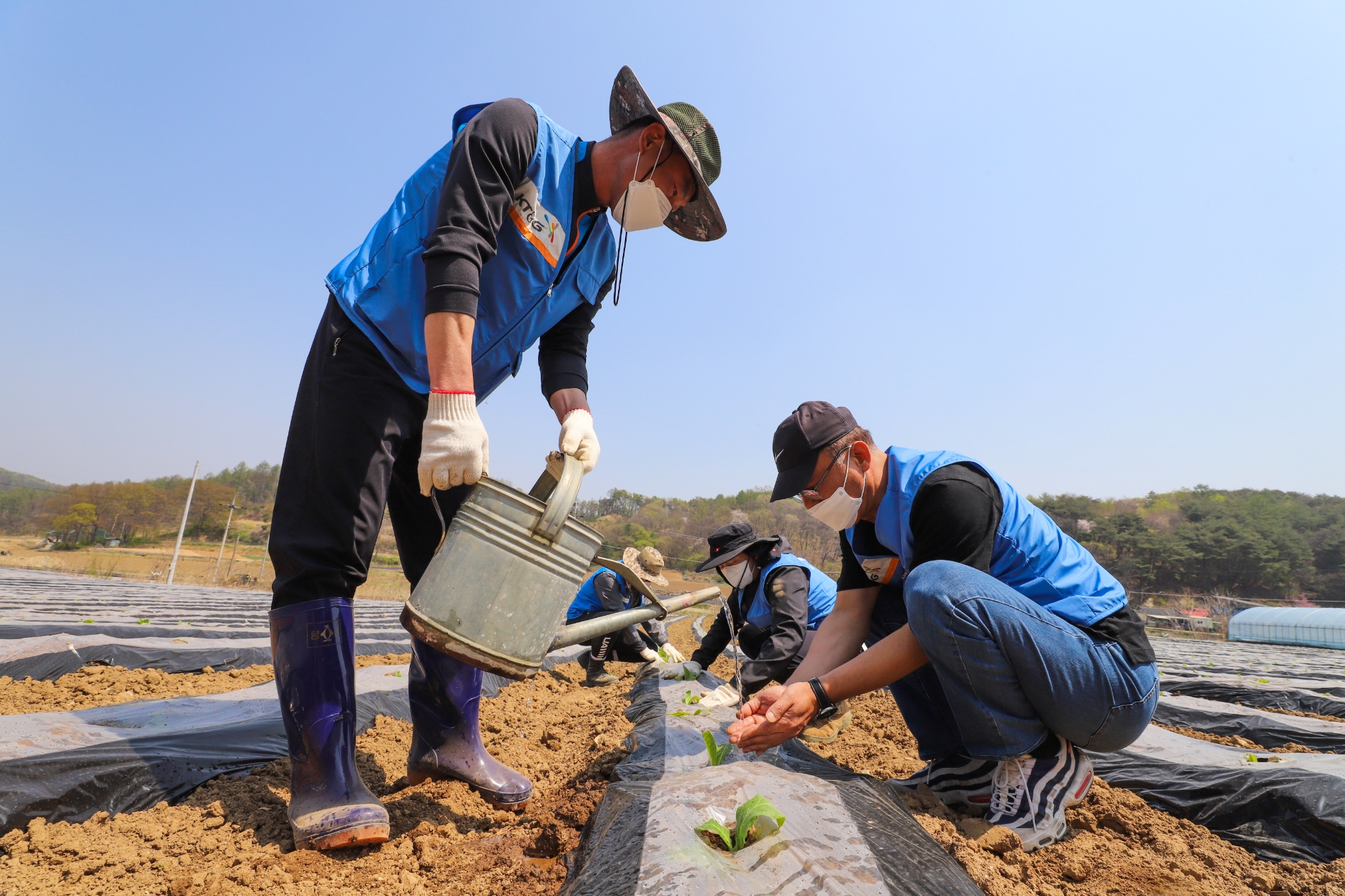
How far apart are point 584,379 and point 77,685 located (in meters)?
2.79

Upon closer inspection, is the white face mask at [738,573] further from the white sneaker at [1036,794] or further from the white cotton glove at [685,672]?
the white sneaker at [1036,794]

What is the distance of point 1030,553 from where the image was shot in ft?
5.89

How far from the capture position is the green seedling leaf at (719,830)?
3.87ft

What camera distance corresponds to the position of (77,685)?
2.88m

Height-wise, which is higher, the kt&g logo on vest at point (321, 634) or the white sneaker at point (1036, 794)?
the kt&g logo on vest at point (321, 634)

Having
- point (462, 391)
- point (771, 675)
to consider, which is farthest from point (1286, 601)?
point (462, 391)

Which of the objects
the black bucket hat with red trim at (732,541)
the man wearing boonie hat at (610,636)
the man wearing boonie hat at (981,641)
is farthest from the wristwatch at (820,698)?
the man wearing boonie hat at (610,636)

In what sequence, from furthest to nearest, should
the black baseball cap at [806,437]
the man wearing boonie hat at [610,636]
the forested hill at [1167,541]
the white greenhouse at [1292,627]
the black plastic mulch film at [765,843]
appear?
the forested hill at [1167,541], the white greenhouse at [1292,627], the man wearing boonie hat at [610,636], the black baseball cap at [806,437], the black plastic mulch film at [765,843]

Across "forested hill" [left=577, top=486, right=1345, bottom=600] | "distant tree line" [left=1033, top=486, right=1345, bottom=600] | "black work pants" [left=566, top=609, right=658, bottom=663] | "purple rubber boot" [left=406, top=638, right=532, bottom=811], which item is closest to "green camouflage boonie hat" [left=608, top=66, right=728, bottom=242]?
"purple rubber boot" [left=406, top=638, right=532, bottom=811]

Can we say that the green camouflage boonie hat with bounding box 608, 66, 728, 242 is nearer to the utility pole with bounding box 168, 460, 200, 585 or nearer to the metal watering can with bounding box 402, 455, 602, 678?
the metal watering can with bounding box 402, 455, 602, 678

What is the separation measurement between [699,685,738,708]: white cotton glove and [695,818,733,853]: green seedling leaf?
1.91 metres

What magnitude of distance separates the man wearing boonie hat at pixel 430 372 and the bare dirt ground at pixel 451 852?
0.10m

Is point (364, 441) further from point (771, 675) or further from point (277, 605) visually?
point (771, 675)

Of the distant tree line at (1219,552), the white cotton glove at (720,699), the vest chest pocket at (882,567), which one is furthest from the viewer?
the distant tree line at (1219,552)
